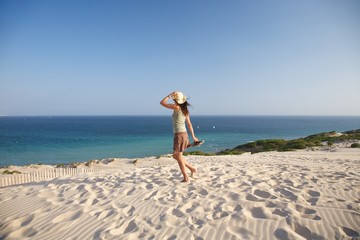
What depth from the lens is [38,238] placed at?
3551 mm

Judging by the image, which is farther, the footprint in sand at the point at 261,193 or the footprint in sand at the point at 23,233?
the footprint in sand at the point at 261,193

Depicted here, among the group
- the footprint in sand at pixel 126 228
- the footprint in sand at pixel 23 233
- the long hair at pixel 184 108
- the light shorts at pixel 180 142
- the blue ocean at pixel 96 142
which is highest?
the long hair at pixel 184 108

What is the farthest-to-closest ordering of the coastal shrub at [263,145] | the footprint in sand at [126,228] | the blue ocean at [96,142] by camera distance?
the blue ocean at [96,142]
the coastal shrub at [263,145]
the footprint in sand at [126,228]

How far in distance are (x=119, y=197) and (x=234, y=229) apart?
2.81 m

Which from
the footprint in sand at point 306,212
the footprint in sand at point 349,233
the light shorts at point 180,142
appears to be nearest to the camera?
the footprint in sand at point 349,233

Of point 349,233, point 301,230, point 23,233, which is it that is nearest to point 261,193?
point 301,230

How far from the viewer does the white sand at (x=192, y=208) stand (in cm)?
346

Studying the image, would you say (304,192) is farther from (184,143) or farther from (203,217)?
(184,143)

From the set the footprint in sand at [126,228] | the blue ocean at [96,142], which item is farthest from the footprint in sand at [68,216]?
the blue ocean at [96,142]

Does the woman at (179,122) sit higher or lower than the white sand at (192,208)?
higher

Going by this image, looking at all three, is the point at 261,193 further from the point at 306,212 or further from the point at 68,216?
the point at 68,216

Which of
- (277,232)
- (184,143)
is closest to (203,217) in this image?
(277,232)

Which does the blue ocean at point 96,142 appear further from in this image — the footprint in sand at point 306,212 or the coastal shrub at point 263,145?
the footprint in sand at point 306,212

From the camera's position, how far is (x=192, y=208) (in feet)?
14.3
